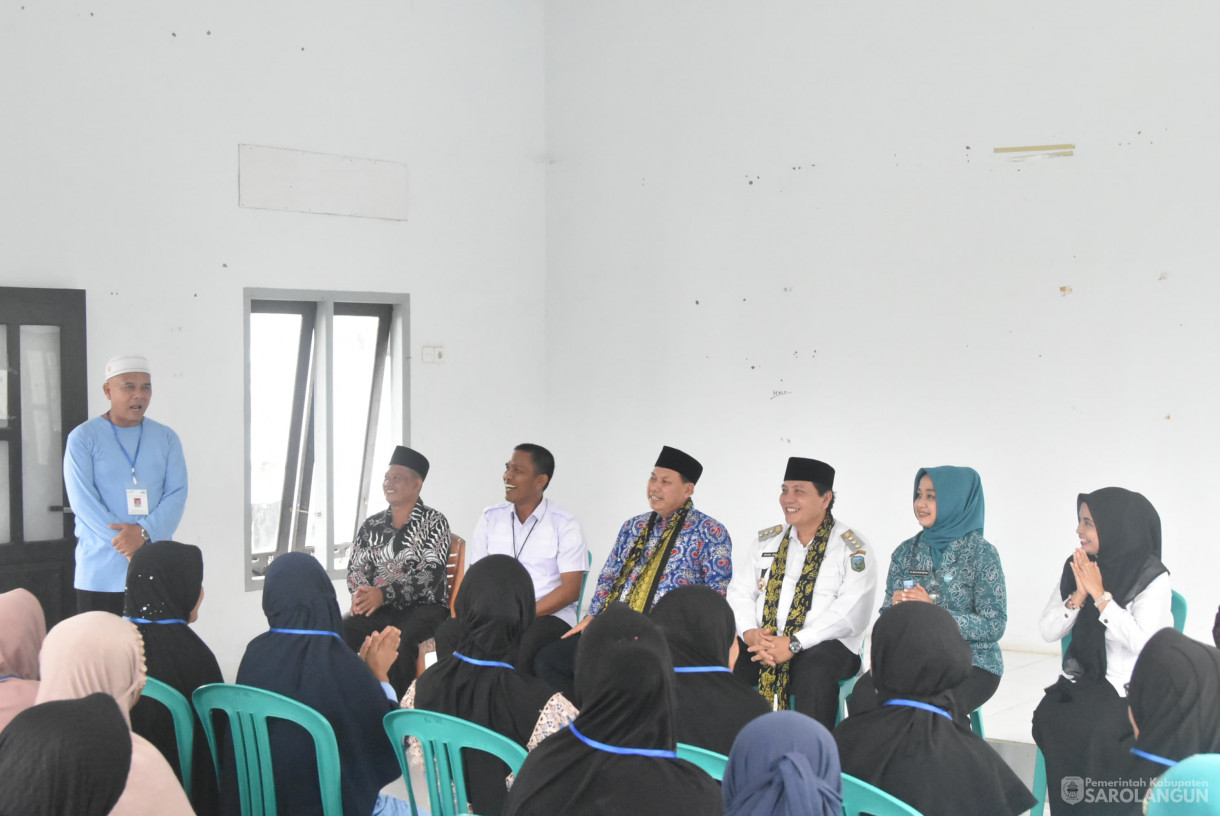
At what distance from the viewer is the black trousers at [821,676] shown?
11.2ft

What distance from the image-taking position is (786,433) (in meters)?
5.55

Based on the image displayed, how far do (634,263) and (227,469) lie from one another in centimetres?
266

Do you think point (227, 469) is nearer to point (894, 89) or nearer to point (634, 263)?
point (634, 263)

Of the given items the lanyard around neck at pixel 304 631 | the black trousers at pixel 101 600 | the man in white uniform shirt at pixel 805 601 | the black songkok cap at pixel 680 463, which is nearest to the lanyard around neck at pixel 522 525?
the black songkok cap at pixel 680 463

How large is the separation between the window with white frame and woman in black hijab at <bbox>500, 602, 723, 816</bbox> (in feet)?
14.8

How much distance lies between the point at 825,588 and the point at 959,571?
1.51ft

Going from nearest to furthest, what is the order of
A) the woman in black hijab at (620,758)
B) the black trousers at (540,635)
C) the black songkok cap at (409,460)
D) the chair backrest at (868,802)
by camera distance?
the woman in black hijab at (620,758) < the chair backrest at (868,802) < the black trousers at (540,635) < the black songkok cap at (409,460)

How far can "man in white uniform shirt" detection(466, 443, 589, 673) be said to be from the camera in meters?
4.25

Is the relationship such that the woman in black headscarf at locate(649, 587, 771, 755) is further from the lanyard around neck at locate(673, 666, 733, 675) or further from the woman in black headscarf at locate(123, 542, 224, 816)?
the woman in black headscarf at locate(123, 542, 224, 816)

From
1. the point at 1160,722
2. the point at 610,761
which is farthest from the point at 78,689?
the point at 1160,722

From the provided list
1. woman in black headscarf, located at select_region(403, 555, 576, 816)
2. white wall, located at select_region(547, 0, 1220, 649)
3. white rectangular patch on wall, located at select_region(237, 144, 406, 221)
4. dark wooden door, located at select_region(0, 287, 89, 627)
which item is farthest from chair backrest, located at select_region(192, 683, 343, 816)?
white rectangular patch on wall, located at select_region(237, 144, 406, 221)

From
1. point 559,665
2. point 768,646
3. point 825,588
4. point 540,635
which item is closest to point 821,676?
point 768,646

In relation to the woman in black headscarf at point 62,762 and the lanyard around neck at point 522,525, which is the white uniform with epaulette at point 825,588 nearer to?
the lanyard around neck at point 522,525

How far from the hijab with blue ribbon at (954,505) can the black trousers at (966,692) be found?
42 cm
